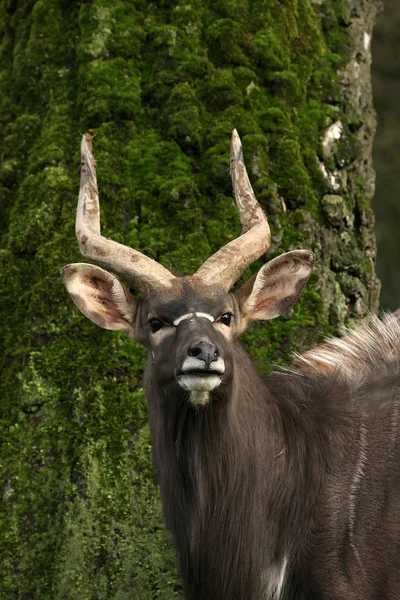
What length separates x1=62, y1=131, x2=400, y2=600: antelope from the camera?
170 inches

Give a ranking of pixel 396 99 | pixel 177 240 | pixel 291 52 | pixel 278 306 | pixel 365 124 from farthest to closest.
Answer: pixel 396 99, pixel 365 124, pixel 291 52, pixel 177 240, pixel 278 306

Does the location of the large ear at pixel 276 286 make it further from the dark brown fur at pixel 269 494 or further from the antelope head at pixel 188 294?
the dark brown fur at pixel 269 494

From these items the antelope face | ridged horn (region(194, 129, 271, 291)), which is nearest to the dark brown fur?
the antelope face

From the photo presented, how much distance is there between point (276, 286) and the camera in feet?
16.0

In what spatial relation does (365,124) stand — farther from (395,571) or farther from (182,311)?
(395,571)

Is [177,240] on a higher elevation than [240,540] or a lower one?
higher

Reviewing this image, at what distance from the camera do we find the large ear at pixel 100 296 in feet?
15.3

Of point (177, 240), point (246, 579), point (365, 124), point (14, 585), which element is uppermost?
point (365, 124)

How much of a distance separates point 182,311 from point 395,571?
1.42 m

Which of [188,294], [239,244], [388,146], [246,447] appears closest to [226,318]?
[188,294]

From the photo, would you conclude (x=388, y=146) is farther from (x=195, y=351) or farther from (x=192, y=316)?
(x=195, y=351)

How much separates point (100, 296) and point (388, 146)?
1207cm

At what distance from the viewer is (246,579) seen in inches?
176

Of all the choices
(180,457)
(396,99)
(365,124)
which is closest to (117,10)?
(365,124)
